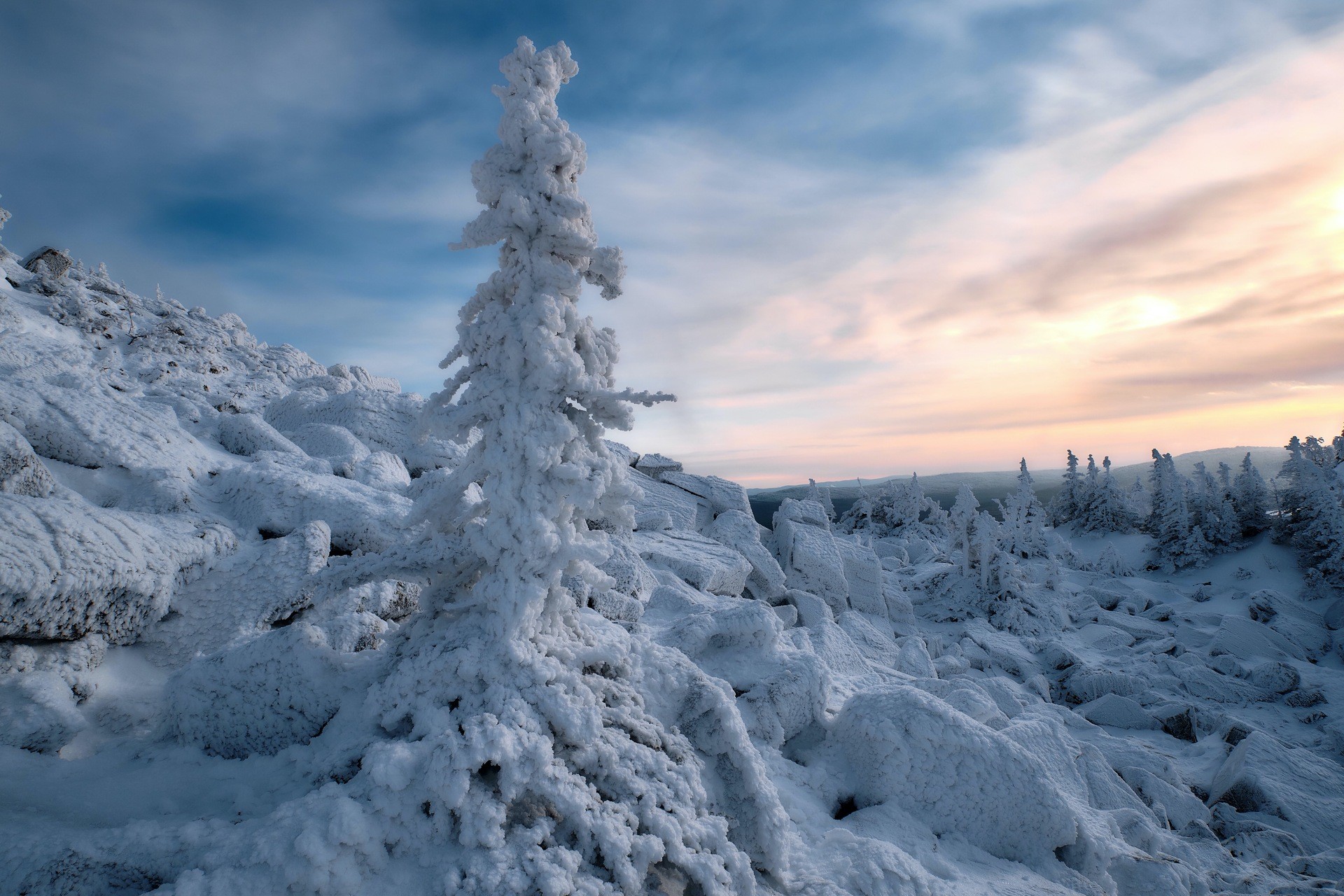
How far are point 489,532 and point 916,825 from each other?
18.3 ft

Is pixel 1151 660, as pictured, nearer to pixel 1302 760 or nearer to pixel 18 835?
pixel 1302 760

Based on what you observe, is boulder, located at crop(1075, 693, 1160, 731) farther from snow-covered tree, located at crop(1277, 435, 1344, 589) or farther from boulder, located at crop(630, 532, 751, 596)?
snow-covered tree, located at crop(1277, 435, 1344, 589)

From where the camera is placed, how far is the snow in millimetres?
3750

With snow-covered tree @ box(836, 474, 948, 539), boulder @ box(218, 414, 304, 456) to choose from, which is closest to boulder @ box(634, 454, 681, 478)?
boulder @ box(218, 414, 304, 456)

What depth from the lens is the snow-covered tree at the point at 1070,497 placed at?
57.2 metres

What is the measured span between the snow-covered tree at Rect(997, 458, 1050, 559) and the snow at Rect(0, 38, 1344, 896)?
27348 millimetres

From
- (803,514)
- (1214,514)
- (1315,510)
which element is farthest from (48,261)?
(1214,514)

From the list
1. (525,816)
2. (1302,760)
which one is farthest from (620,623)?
(1302,760)

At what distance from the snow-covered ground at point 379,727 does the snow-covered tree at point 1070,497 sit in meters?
48.6

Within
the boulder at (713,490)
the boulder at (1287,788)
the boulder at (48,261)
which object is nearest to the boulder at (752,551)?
the boulder at (713,490)

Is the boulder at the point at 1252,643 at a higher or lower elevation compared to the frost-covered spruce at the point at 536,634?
lower

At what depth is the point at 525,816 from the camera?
12.9ft

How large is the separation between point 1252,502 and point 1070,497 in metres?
18.4

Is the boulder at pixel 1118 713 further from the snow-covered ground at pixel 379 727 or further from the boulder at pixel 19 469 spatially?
the boulder at pixel 19 469
